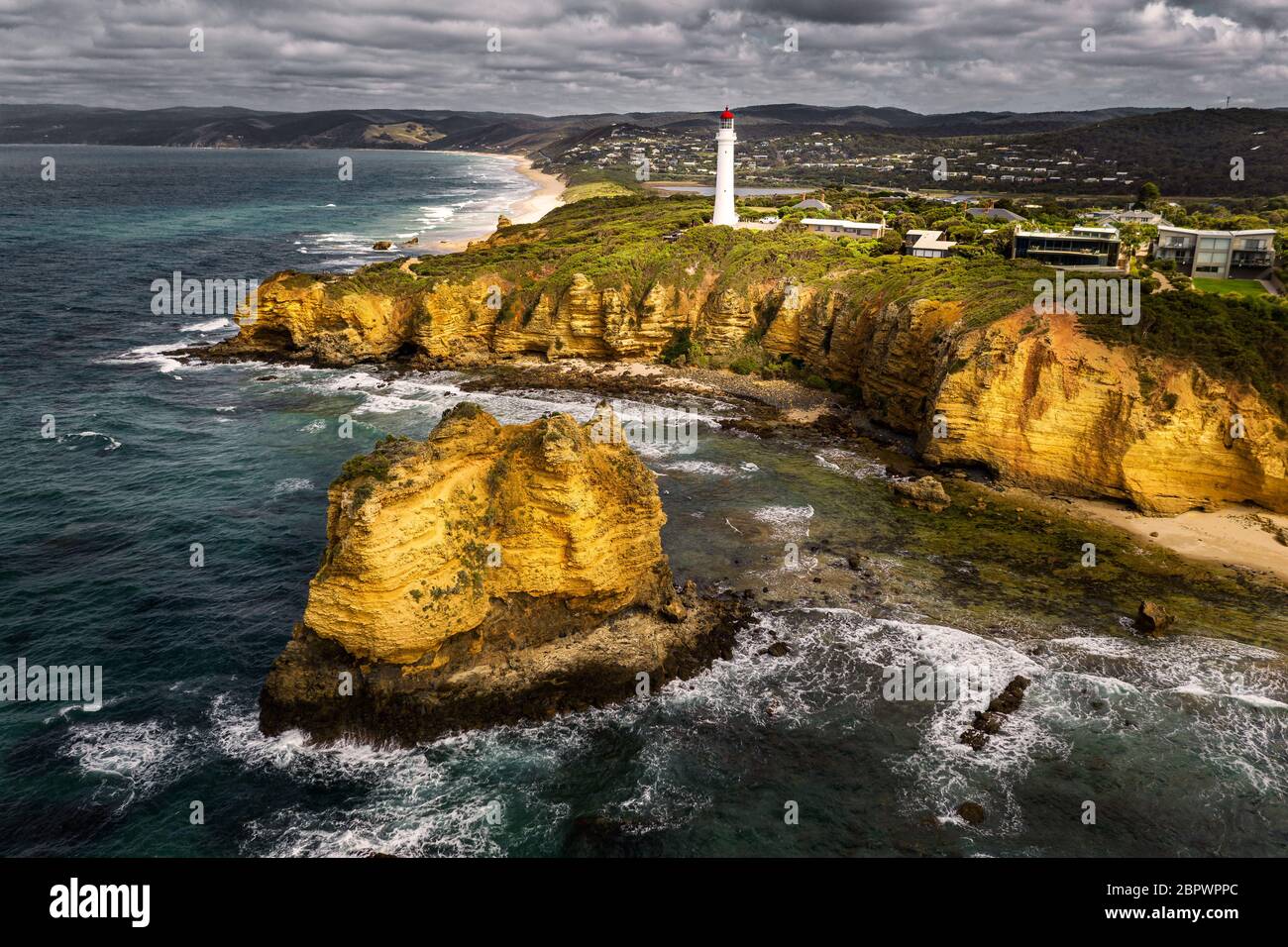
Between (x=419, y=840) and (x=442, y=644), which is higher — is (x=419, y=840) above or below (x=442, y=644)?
below

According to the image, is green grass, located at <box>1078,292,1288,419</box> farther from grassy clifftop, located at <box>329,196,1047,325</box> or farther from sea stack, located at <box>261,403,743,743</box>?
sea stack, located at <box>261,403,743,743</box>

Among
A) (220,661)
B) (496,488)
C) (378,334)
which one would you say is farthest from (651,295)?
(220,661)

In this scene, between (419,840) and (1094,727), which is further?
(1094,727)

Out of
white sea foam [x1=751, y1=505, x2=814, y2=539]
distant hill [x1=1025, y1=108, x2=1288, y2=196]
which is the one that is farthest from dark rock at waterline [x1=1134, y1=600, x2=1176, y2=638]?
distant hill [x1=1025, y1=108, x2=1288, y2=196]

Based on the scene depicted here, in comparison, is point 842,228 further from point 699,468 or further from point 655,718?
point 655,718

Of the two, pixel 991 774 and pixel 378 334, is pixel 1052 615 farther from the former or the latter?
pixel 378 334

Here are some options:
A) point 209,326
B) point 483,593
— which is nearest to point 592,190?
point 209,326
